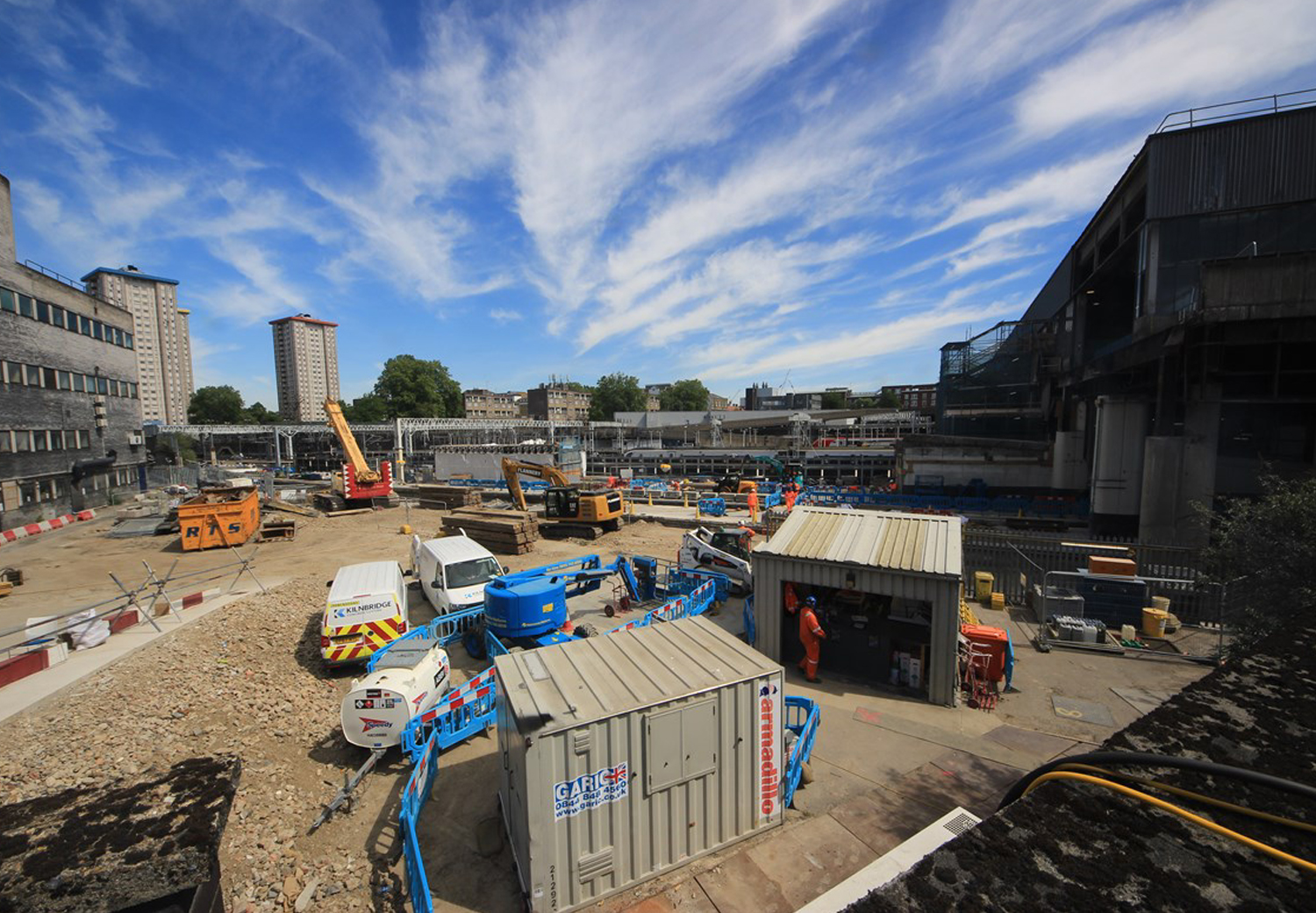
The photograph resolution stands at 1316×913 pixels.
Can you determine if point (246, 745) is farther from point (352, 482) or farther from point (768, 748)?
point (352, 482)

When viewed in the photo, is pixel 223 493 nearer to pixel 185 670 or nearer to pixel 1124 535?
pixel 185 670

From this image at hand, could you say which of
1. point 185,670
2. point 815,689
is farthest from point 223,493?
point 815,689

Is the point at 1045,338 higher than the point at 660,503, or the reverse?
the point at 1045,338

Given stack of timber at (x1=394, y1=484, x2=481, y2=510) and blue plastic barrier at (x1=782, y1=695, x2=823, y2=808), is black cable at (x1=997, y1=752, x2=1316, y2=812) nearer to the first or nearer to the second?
blue plastic barrier at (x1=782, y1=695, x2=823, y2=808)

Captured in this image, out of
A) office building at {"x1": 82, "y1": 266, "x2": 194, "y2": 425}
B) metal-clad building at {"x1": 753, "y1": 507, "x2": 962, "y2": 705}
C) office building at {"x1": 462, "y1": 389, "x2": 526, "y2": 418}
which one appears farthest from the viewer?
office building at {"x1": 462, "y1": 389, "x2": 526, "y2": 418}

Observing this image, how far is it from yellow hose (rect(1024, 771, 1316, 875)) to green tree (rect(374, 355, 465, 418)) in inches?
3672

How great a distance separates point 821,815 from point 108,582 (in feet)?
81.2

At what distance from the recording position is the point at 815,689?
1041 centimetres

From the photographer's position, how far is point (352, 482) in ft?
110

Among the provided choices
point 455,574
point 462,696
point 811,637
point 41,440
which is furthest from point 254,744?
point 41,440

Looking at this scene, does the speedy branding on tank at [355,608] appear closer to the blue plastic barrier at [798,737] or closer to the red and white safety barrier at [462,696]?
the red and white safety barrier at [462,696]

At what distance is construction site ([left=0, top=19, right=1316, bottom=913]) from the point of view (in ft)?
7.18

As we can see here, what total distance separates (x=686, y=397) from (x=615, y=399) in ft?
53.7

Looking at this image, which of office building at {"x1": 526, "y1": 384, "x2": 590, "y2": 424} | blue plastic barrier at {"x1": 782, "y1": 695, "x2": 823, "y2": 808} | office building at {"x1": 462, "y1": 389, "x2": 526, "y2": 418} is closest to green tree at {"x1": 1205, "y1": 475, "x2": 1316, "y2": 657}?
blue plastic barrier at {"x1": 782, "y1": 695, "x2": 823, "y2": 808}
